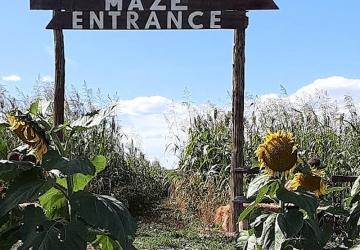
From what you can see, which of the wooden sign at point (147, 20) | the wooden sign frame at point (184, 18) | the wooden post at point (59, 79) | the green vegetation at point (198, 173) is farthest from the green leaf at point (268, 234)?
the wooden post at point (59, 79)

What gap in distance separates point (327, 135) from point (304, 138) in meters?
0.25

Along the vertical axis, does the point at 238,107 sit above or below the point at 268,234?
above

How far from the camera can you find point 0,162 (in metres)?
2.41

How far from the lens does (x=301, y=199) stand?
244 centimetres

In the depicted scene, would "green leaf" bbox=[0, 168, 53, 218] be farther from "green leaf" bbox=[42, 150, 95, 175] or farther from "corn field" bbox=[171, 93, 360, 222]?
"corn field" bbox=[171, 93, 360, 222]

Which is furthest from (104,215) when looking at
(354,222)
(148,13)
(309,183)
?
(148,13)

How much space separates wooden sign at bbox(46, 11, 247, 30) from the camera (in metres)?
6.77

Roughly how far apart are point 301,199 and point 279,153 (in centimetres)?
18

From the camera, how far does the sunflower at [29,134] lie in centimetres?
234

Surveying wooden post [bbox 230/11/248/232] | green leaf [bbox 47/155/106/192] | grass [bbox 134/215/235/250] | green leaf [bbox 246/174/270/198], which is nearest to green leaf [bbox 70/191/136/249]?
green leaf [bbox 47/155/106/192]

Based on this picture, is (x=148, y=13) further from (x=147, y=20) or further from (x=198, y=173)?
(x=198, y=173)

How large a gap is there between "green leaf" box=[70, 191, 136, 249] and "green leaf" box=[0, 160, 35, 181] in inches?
7.8

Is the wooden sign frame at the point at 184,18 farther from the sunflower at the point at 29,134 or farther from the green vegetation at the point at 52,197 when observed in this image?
the sunflower at the point at 29,134

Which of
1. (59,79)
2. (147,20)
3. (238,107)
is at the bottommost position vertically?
(238,107)
